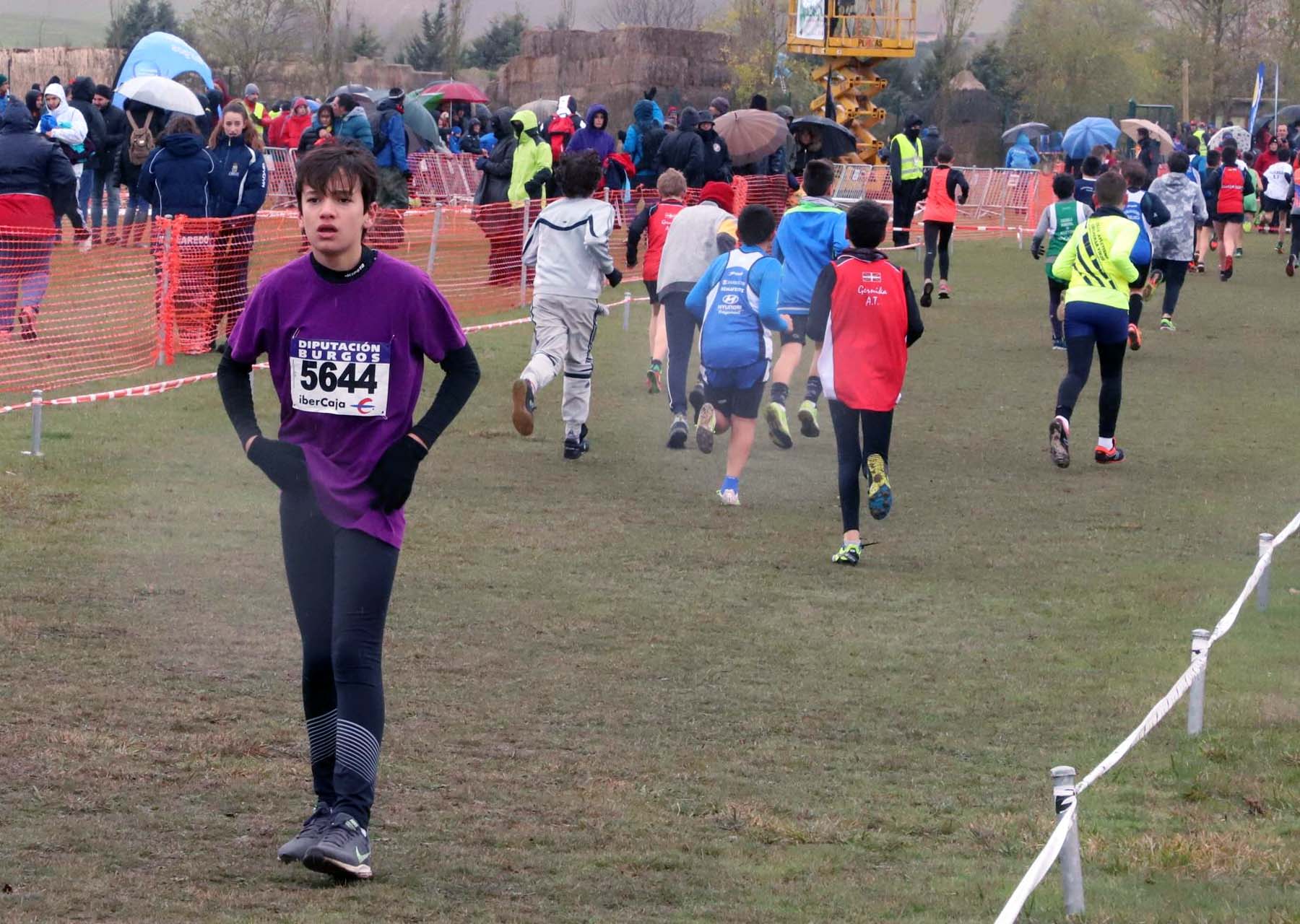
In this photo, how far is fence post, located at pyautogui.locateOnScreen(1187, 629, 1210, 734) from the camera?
6445mm

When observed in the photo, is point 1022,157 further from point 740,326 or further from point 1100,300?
point 740,326

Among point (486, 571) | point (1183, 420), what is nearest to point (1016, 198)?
point (1183, 420)

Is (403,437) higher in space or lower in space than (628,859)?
higher

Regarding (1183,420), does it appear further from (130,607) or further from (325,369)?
(325,369)

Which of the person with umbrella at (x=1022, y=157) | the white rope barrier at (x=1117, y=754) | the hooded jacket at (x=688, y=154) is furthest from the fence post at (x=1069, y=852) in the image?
the person with umbrella at (x=1022, y=157)

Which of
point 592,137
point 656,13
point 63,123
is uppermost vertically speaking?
point 656,13

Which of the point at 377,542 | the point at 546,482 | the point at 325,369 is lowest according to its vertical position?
the point at 546,482

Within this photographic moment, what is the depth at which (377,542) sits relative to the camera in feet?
16.6

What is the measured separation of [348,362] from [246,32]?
67928 millimetres

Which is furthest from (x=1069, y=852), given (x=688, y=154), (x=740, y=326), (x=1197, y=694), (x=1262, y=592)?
(x=688, y=154)

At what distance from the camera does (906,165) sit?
25766 millimetres

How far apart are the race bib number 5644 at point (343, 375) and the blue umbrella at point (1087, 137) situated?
116ft

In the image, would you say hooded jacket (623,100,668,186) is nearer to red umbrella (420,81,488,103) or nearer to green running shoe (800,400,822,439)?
green running shoe (800,400,822,439)

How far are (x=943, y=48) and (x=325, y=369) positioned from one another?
241 feet
